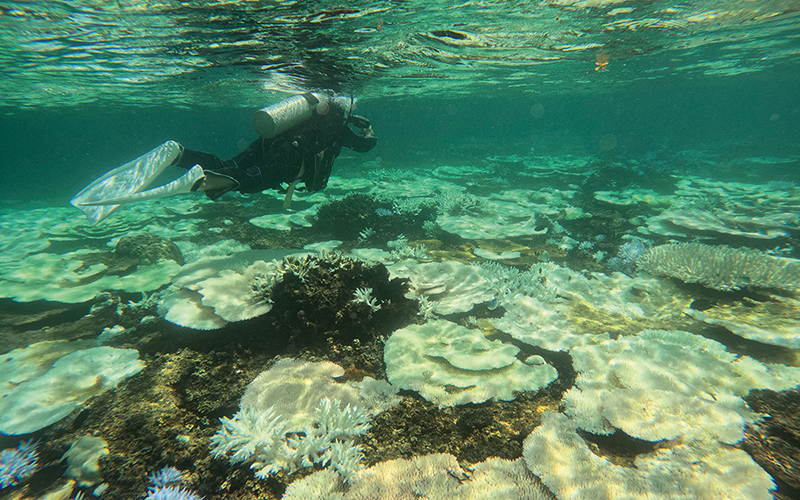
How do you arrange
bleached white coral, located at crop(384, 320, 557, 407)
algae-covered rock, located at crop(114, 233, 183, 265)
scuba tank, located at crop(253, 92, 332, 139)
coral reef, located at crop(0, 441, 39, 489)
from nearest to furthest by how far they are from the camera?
1. coral reef, located at crop(0, 441, 39, 489)
2. bleached white coral, located at crop(384, 320, 557, 407)
3. scuba tank, located at crop(253, 92, 332, 139)
4. algae-covered rock, located at crop(114, 233, 183, 265)

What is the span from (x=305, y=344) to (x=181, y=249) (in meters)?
7.15

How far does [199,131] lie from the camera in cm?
12200

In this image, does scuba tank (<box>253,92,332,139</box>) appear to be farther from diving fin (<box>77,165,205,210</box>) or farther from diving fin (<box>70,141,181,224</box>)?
diving fin (<box>70,141,181,224</box>)

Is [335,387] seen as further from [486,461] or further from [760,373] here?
[760,373]

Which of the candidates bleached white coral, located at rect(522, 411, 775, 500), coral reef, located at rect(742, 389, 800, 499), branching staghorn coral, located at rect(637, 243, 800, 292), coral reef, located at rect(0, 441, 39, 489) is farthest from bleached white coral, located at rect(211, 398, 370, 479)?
branching staghorn coral, located at rect(637, 243, 800, 292)

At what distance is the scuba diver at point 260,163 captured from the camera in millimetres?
5250

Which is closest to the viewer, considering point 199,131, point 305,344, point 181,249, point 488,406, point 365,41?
point 488,406

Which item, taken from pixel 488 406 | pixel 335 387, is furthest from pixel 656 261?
pixel 335 387

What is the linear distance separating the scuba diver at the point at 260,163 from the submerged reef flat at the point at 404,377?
1.47m

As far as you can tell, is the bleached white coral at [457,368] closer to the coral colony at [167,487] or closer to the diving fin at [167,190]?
the coral colony at [167,487]

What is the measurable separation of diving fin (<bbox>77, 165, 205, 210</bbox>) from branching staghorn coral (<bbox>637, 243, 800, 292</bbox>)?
8437mm

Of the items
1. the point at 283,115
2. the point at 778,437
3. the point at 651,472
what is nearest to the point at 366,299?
the point at 651,472

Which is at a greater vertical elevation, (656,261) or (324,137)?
(324,137)

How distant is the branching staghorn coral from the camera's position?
538cm
